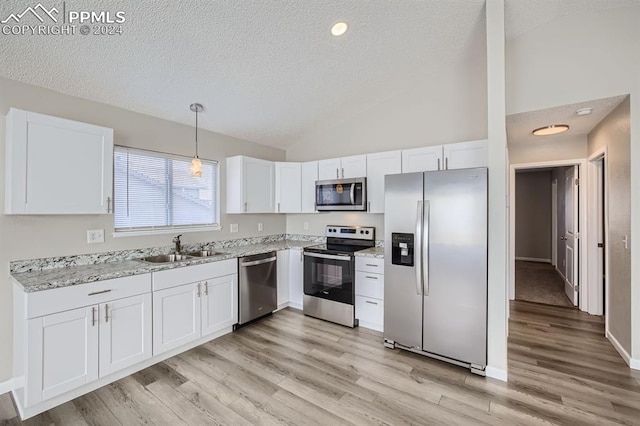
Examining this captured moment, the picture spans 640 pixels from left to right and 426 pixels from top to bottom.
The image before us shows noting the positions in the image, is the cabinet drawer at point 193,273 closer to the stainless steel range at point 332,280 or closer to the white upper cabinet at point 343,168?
the stainless steel range at point 332,280

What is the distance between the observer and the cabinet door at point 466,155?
3.04m

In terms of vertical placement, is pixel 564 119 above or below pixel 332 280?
above

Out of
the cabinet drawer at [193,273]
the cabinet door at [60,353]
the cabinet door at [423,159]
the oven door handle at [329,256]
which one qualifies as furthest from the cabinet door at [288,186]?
the cabinet door at [60,353]

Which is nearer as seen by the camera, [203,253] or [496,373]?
[496,373]

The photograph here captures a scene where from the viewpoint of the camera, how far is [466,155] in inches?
123

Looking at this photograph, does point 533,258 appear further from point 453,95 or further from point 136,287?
point 136,287

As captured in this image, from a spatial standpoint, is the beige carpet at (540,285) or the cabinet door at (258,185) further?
the beige carpet at (540,285)

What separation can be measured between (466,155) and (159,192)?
11.7ft

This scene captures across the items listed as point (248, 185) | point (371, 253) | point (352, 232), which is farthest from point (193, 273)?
point (352, 232)

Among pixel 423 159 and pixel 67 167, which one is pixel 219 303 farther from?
pixel 423 159

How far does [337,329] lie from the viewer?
347cm

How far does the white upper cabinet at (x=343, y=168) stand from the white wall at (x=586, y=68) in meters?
1.74

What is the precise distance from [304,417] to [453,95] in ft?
12.5

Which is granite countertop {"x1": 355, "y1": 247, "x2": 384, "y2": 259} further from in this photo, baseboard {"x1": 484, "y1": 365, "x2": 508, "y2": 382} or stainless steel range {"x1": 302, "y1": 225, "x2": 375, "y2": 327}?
baseboard {"x1": 484, "y1": 365, "x2": 508, "y2": 382}
